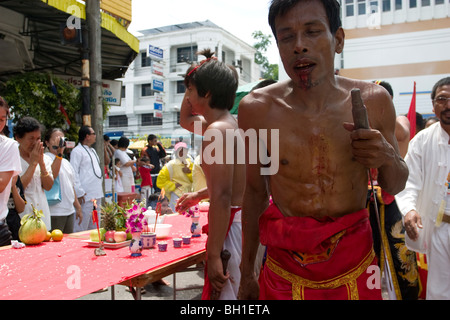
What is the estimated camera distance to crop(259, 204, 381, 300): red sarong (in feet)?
5.08

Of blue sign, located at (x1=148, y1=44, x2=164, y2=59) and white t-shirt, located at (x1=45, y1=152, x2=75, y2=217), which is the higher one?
blue sign, located at (x1=148, y1=44, x2=164, y2=59)

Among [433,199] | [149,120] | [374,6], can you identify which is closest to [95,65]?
[433,199]

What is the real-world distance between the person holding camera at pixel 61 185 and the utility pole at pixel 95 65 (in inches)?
85.9

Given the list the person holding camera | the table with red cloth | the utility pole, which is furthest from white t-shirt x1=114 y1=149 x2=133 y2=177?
the table with red cloth

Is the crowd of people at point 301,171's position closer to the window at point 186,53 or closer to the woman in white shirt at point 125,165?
the woman in white shirt at point 125,165

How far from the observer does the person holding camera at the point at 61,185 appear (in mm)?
4539

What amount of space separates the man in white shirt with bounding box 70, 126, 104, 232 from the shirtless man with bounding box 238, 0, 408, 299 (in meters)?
4.49

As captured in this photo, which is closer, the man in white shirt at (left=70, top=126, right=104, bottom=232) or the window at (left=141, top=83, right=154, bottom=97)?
the man in white shirt at (left=70, top=126, right=104, bottom=232)

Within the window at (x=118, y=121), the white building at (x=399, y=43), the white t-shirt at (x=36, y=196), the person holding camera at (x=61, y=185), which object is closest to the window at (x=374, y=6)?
the white building at (x=399, y=43)

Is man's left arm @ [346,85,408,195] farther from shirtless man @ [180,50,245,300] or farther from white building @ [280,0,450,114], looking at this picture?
white building @ [280,0,450,114]

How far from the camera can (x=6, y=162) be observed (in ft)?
10.5

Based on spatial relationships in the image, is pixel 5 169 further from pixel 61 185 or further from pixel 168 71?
Result: pixel 168 71
